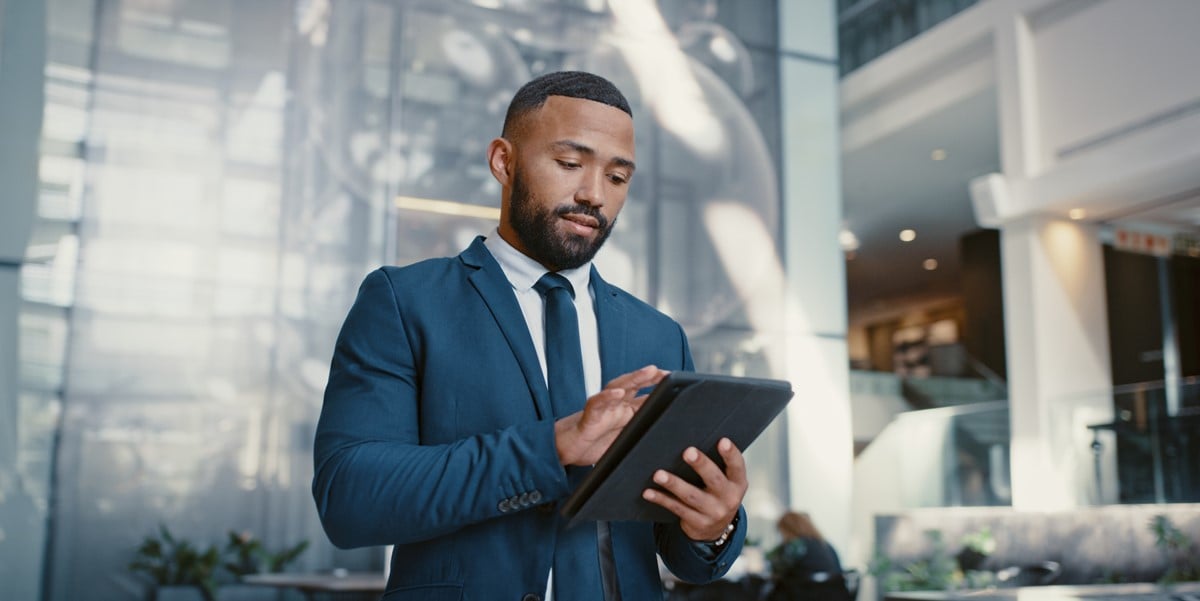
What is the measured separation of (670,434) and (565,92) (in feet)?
1.50

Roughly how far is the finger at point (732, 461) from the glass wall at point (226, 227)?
18.3ft

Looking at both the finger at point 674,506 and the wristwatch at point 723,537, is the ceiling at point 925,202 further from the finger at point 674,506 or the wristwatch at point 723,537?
the finger at point 674,506

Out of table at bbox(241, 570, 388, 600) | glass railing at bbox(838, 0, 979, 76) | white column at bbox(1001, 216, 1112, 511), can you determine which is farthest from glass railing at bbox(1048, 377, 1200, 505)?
table at bbox(241, 570, 388, 600)

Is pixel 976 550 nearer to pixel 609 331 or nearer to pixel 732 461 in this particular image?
pixel 609 331

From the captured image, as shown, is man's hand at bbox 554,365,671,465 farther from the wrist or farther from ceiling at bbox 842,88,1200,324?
ceiling at bbox 842,88,1200,324

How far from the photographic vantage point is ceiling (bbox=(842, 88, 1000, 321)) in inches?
457

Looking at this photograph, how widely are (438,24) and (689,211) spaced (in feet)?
7.00

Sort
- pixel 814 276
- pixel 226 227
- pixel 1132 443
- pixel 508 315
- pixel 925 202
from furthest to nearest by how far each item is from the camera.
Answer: pixel 925 202 < pixel 1132 443 < pixel 814 276 < pixel 226 227 < pixel 508 315

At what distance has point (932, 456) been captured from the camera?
33.8 ft

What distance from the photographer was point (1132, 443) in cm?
848

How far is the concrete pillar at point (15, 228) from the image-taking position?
5859 mm

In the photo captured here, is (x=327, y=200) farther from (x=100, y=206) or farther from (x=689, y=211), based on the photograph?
(x=689, y=211)

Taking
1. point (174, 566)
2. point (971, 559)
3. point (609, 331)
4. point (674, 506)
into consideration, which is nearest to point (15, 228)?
point (174, 566)

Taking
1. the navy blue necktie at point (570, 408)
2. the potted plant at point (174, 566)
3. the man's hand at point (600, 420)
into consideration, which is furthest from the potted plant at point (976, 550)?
the man's hand at point (600, 420)
